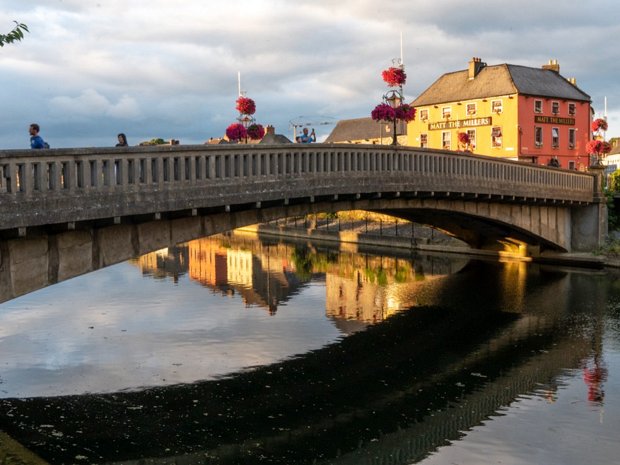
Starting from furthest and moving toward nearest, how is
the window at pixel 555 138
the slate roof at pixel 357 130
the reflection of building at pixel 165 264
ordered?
the slate roof at pixel 357 130, the window at pixel 555 138, the reflection of building at pixel 165 264

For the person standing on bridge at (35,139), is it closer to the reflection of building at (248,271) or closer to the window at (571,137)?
the reflection of building at (248,271)

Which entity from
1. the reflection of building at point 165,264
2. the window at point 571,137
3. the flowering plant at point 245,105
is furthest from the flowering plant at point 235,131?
the window at point 571,137

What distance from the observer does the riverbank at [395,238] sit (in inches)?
1619

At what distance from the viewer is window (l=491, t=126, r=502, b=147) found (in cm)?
6009

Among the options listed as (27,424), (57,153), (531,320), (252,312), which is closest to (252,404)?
(27,424)

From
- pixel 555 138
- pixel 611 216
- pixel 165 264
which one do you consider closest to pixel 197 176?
pixel 165 264

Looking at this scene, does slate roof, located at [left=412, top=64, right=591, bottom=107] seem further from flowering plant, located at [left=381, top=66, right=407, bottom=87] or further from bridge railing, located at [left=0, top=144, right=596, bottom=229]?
flowering plant, located at [left=381, top=66, right=407, bottom=87]

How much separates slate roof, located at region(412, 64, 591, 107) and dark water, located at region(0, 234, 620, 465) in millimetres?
27358

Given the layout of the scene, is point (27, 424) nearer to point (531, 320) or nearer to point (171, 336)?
point (171, 336)

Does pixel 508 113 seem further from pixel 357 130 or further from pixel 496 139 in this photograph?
pixel 357 130

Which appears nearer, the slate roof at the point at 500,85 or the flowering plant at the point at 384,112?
the flowering plant at the point at 384,112

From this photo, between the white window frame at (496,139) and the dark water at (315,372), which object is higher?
the white window frame at (496,139)

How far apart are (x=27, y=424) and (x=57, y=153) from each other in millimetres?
5593

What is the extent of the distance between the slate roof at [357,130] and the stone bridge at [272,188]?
2144 inches
